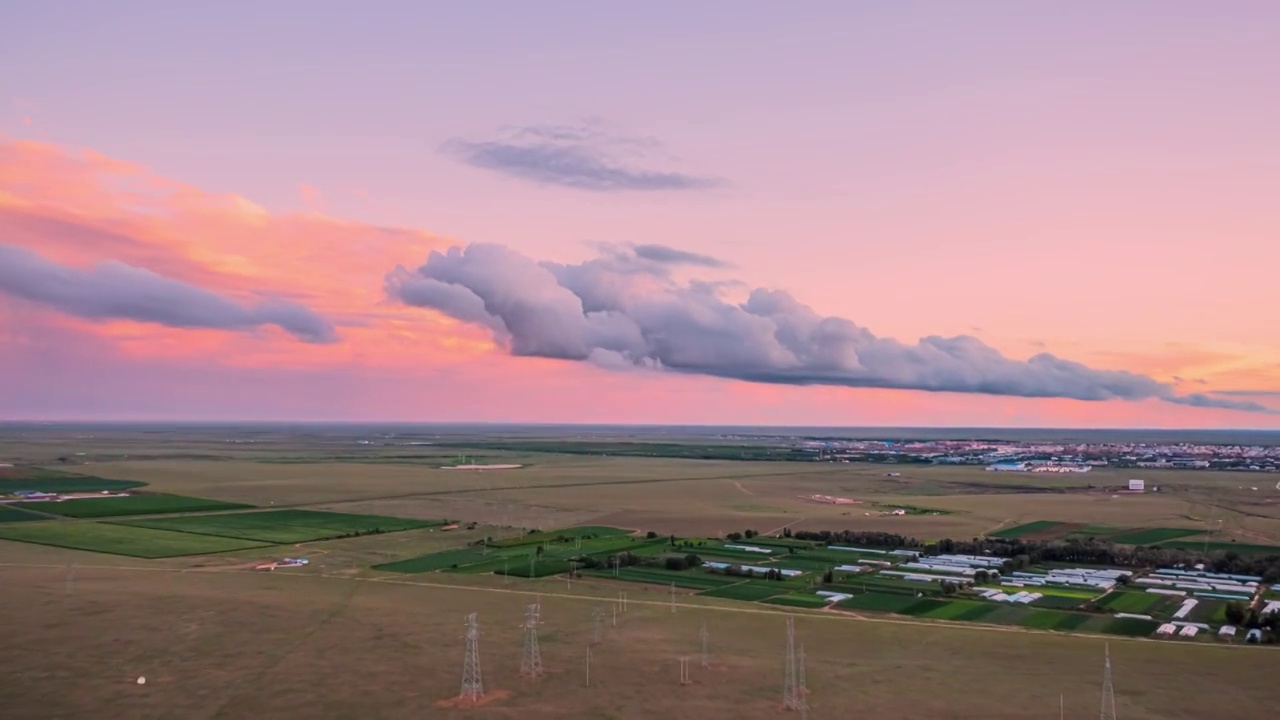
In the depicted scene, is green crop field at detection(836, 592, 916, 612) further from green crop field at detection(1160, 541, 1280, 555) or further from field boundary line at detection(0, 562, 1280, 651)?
green crop field at detection(1160, 541, 1280, 555)

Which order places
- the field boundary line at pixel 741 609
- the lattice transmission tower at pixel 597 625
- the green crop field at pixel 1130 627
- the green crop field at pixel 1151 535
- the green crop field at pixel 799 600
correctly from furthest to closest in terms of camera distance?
1. the green crop field at pixel 1151 535
2. the green crop field at pixel 799 600
3. the green crop field at pixel 1130 627
4. the field boundary line at pixel 741 609
5. the lattice transmission tower at pixel 597 625

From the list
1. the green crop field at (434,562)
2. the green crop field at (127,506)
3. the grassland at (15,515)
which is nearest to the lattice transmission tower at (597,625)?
the green crop field at (434,562)

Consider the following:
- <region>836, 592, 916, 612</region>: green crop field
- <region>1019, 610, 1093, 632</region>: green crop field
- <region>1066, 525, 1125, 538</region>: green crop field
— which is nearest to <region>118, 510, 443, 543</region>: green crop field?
<region>836, 592, 916, 612</region>: green crop field

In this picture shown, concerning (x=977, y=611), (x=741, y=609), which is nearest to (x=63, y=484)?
(x=741, y=609)

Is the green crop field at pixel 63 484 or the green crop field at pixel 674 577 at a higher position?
the green crop field at pixel 63 484

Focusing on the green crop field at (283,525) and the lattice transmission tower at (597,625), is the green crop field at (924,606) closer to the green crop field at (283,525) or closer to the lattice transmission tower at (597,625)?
the lattice transmission tower at (597,625)

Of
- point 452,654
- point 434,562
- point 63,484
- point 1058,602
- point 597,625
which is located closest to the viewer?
point 452,654

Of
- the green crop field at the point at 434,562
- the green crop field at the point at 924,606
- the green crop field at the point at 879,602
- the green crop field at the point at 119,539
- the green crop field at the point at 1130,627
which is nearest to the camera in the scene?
the green crop field at the point at 1130,627

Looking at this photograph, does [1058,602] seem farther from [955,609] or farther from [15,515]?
[15,515]
